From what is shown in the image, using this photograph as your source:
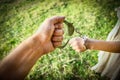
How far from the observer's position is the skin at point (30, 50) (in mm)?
1494

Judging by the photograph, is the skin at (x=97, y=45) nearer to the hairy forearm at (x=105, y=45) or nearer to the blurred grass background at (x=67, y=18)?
the hairy forearm at (x=105, y=45)

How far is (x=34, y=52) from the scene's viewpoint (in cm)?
185

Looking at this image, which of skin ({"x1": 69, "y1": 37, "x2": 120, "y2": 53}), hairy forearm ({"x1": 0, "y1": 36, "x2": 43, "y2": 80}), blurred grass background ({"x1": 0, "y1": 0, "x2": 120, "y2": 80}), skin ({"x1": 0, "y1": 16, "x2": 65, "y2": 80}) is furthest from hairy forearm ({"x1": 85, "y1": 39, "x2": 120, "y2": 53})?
blurred grass background ({"x1": 0, "y1": 0, "x2": 120, "y2": 80})

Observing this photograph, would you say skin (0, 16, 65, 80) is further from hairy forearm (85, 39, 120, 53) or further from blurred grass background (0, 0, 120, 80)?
blurred grass background (0, 0, 120, 80)

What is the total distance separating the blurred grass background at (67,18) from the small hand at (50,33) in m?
1.11

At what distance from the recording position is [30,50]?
1805mm

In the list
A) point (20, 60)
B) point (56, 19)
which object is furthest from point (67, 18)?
point (20, 60)

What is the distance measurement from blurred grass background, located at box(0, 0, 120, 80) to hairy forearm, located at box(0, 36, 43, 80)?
1.38m

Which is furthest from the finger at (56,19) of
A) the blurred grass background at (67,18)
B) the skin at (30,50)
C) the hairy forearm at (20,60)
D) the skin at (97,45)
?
the blurred grass background at (67,18)

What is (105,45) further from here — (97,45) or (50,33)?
(50,33)

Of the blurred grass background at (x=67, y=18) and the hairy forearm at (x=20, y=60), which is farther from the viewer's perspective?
the blurred grass background at (x=67, y=18)

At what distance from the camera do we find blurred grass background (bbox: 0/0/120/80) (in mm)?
3244

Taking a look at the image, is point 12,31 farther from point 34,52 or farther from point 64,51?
point 34,52

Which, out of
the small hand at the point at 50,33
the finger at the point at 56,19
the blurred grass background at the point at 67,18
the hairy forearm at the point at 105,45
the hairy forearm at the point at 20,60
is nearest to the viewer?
the hairy forearm at the point at 20,60
